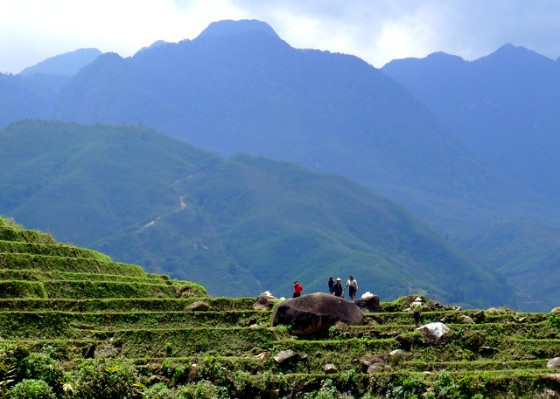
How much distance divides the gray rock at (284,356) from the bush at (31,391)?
7951 mm

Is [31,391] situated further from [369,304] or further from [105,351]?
[369,304]

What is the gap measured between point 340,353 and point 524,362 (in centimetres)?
640

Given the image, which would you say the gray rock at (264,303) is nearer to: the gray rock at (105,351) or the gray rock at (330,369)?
the gray rock at (105,351)

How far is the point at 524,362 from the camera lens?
3253 centimetres

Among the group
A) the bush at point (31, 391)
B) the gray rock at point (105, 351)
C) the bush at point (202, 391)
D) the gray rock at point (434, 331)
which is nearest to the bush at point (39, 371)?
the bush at point (31, 391)

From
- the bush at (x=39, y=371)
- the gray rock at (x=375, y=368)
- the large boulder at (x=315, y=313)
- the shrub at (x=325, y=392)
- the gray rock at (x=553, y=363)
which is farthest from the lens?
the large boulder at (x=315, y=313)

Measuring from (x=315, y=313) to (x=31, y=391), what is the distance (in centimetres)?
1257

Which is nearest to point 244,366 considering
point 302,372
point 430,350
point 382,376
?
point 302,372

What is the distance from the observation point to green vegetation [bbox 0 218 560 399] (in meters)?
29.9

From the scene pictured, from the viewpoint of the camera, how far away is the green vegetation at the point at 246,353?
29938 mm

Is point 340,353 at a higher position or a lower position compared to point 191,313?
lower

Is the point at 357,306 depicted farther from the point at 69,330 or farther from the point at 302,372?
the point at 69,330

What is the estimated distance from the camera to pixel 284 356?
33219mm

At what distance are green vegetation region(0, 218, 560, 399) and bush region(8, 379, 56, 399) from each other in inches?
1.3
